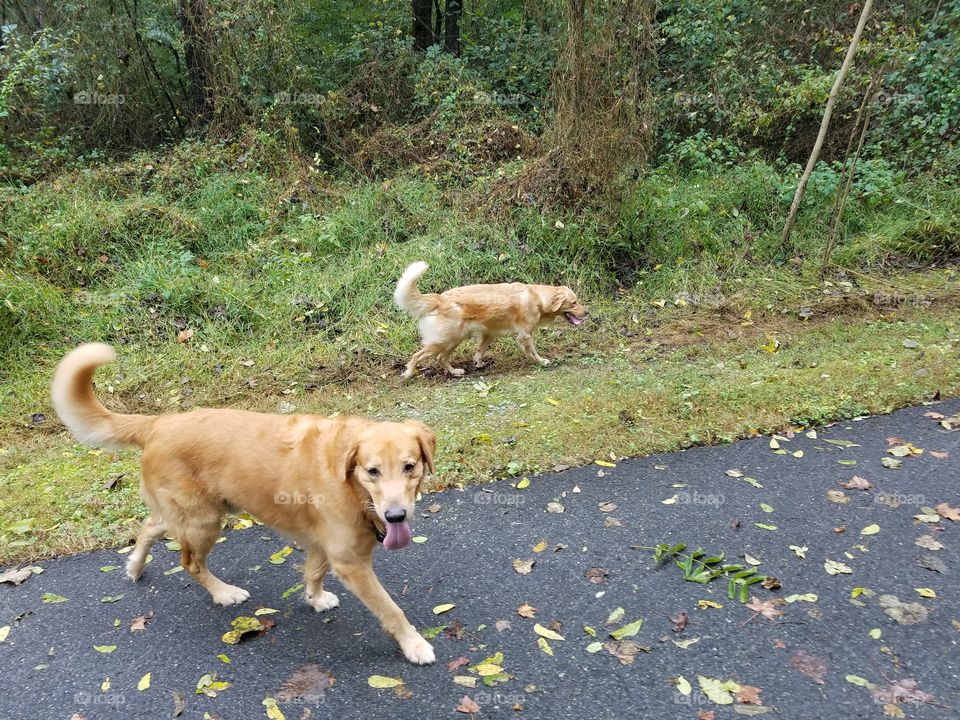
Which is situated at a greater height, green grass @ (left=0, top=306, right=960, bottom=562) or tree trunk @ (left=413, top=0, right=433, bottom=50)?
tree trunk @ (left=413, top=0, right=433, bottom=50)

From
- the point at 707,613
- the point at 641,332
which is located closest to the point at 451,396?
the point at 641,332

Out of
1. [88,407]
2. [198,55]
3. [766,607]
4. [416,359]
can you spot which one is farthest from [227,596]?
[198,55]

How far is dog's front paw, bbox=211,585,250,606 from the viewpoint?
12.4 ft

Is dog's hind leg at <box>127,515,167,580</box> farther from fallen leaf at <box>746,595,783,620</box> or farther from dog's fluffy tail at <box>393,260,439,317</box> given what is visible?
dog's fluffy tail at <box>393,260,439,317</box>

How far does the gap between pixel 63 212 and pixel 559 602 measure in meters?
9.10

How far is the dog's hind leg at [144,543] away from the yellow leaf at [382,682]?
1472 millimetres

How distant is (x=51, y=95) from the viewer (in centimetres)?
1154

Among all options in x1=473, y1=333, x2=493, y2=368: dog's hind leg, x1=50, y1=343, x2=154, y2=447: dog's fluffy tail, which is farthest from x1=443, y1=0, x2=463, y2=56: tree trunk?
x1=50, y1=343, x2=154, y2=447: dog's fluffy tail

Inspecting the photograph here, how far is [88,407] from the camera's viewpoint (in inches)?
140

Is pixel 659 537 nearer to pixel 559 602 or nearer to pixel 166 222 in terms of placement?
pixel 559 602

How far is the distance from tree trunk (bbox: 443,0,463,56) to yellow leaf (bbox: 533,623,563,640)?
13.1 meters

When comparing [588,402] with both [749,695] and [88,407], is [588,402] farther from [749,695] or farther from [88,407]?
[88,407]

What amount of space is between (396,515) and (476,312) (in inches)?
173

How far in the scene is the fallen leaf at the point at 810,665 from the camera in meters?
3.09
